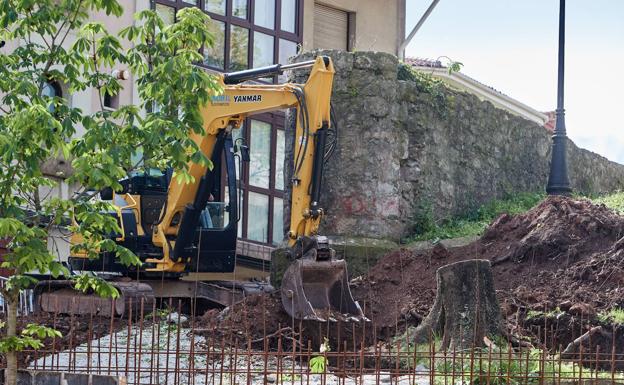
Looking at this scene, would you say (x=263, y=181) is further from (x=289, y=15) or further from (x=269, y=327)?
(x=269, y=327)

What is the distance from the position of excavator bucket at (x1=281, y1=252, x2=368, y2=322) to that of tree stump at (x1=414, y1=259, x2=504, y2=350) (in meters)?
1.91

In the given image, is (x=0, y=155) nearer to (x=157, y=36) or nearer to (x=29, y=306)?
(x=157, y=36)

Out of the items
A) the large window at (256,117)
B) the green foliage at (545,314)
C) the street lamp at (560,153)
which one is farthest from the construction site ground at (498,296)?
the large window at (256,117)

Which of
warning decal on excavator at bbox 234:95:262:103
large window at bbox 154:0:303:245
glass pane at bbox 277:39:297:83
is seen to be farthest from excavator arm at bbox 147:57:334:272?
glass pane at bbox 277:39:297:83

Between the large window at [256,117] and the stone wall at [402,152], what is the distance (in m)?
4.54

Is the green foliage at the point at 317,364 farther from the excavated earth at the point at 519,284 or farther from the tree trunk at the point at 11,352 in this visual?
the tree trunk at the point at 11,352

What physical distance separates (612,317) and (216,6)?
40.7ft

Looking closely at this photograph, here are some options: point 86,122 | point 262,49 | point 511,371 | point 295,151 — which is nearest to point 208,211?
point 295,151

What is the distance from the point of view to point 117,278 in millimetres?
17547

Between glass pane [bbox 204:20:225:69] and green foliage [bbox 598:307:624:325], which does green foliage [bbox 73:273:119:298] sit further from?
glass pane [bbox 204:20:225:69]

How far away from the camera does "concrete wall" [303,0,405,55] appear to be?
27953 millimetres

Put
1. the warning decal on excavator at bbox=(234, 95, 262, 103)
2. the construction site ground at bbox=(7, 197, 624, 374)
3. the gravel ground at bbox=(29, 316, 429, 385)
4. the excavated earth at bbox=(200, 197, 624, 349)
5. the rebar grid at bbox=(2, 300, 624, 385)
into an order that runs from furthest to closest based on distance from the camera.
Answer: the warning decal on excavator at bbox=(234, 95, 262, 103) < the excavated earth at bbox=(200, 197, 624, 349) < the construction site ground at bbox=(7, 197, 624, 374) < the gravel ground at bbox=(29, 316, 429, 385) < the rebar grid at bbox=(2, 300, 624, 385)

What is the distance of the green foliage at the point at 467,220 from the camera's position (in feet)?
64.3

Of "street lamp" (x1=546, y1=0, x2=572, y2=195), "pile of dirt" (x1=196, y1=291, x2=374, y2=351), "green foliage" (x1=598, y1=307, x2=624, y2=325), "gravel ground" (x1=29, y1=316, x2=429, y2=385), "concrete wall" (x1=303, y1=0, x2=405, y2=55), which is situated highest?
"concrete wall" (x1=303, y1=0, x2=405, y2=55)
